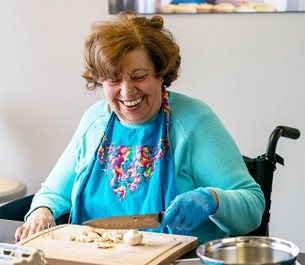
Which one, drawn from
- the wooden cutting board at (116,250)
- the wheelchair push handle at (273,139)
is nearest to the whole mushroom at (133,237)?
the wooden cutting board at (116,250)

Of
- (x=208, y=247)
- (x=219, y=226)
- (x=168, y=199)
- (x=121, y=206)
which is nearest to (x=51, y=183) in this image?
(x=121, y=206)

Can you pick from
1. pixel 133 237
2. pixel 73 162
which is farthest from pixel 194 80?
pixel 133 237

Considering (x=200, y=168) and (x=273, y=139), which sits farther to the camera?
(x=273, y=139)

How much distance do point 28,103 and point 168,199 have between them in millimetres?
1399

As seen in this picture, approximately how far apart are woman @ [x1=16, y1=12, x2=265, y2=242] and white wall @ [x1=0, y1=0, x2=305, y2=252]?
2.62ft

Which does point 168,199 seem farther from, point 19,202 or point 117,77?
point 19,202

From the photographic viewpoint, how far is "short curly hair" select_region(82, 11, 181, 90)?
1.74 meters

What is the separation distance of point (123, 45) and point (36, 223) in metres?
0.50

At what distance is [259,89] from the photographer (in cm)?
263

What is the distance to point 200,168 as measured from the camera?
175 centimetres

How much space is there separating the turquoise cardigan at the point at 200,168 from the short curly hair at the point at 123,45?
0.13 meters

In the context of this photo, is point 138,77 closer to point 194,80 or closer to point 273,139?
point 273,139

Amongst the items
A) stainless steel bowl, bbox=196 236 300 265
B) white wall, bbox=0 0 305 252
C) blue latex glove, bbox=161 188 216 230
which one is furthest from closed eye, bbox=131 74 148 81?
white wall, bbox=0 0 305 252

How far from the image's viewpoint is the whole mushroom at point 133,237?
141cm
